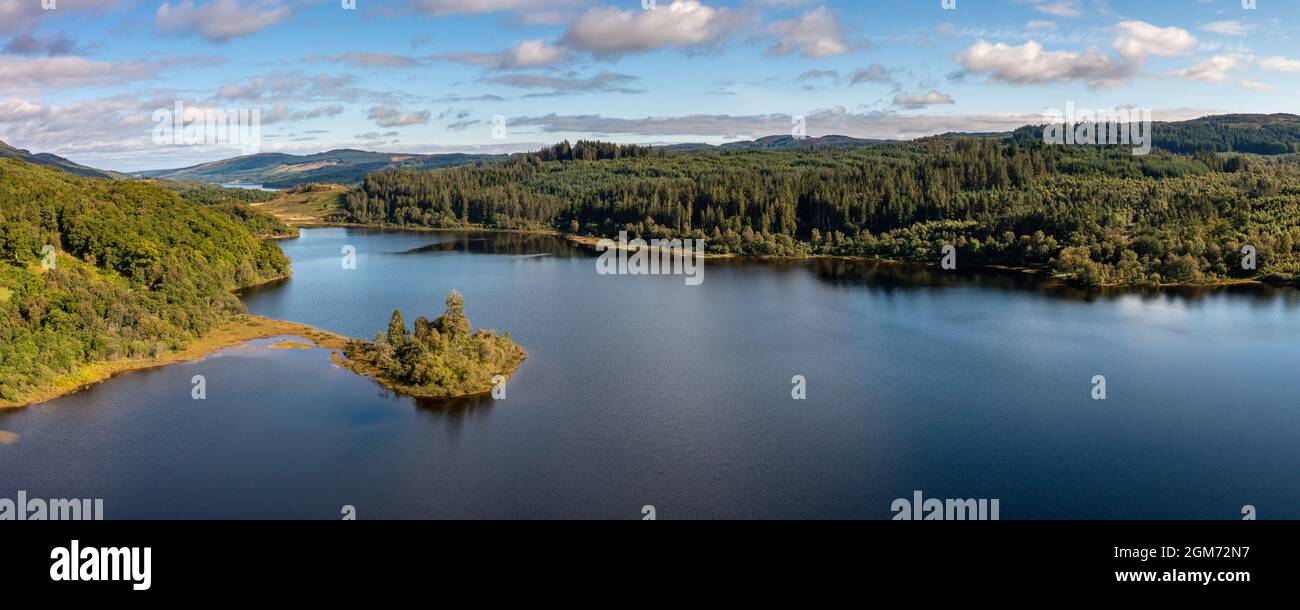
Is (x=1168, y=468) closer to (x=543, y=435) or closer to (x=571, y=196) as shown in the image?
(x=543, y=435)

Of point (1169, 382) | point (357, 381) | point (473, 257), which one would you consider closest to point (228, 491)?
point (357, 381)

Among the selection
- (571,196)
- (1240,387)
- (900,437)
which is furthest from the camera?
(571,196)

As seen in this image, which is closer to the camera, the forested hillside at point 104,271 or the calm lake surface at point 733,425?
the calm lake surface at point 733,425

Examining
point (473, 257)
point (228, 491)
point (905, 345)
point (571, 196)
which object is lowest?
point (228, 491)

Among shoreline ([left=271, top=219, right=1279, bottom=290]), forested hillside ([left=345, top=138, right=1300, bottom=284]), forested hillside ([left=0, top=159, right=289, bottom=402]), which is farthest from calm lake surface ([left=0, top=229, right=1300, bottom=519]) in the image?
forested hillside ([left=345, top=138, right=1300, bottom=284])
